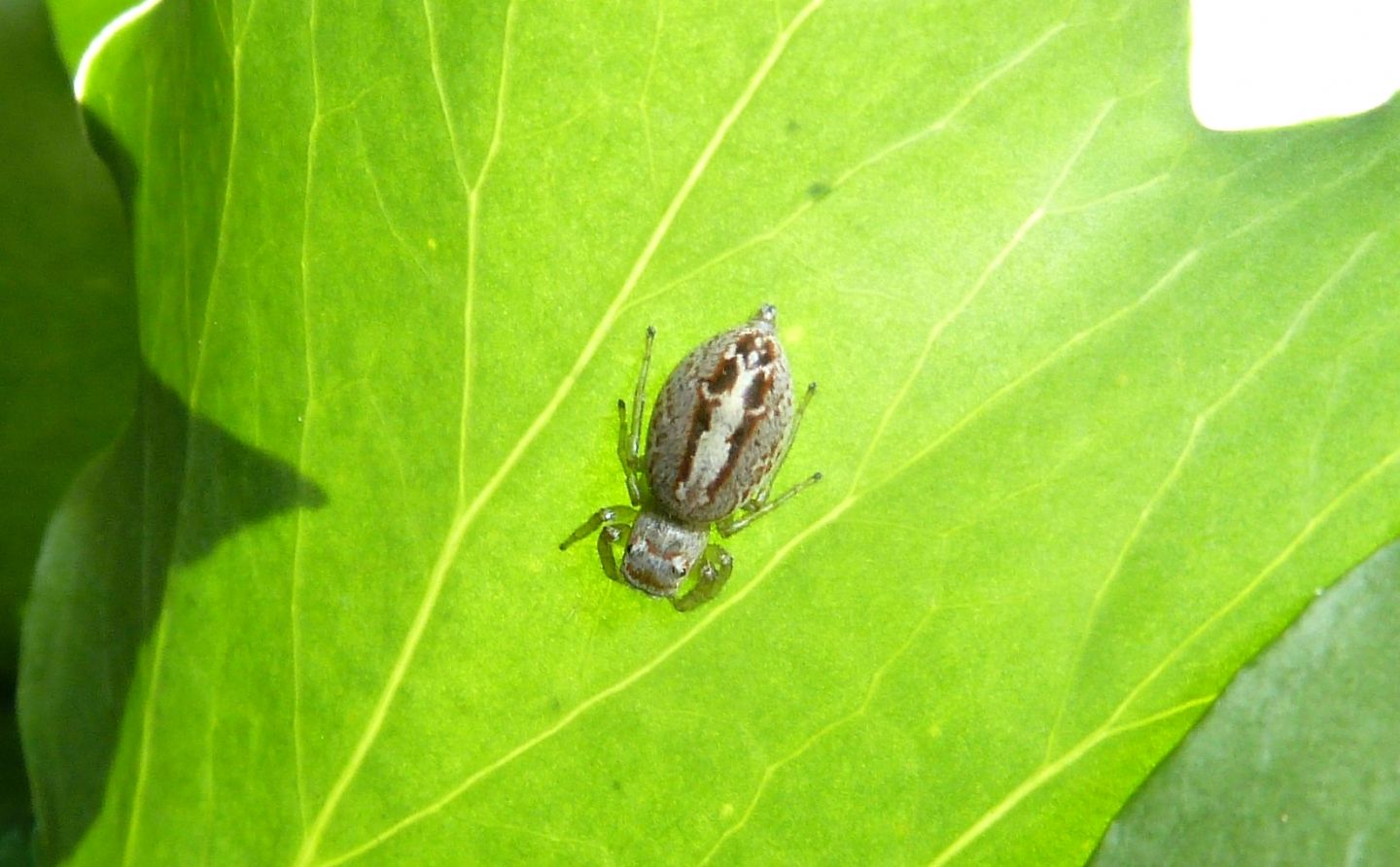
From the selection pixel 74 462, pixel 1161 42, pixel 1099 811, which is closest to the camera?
pixel 1161 42

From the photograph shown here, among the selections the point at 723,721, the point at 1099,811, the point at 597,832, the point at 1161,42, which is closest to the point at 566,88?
the point at 1161,42

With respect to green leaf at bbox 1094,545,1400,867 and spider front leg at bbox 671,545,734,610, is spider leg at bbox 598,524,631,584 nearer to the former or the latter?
spider front leg at bbox 671,545,734,610

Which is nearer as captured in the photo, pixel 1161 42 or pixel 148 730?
pixel 1161 42

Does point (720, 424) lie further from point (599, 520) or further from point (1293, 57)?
point (1293, 57)

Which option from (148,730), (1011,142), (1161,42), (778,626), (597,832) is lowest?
(597,832)

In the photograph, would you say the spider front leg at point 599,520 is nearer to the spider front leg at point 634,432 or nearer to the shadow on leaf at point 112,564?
the spider front leg at point 634,432

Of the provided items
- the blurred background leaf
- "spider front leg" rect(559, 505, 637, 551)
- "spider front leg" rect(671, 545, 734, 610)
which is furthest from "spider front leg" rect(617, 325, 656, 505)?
the blurred background leaf

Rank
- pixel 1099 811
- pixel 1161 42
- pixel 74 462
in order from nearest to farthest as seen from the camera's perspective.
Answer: pixel 1161 42, pixel 1099 811, pixel 74 462

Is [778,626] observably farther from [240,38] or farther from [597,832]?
[240,38]
